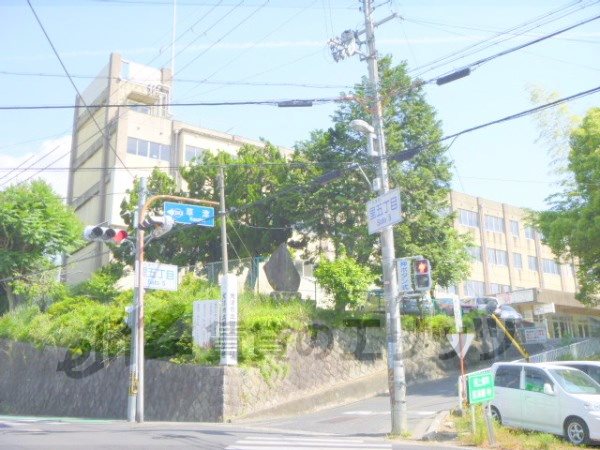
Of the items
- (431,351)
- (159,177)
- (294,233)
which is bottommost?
(431,351)

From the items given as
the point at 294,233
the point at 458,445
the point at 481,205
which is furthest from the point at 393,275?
the point at 481,205

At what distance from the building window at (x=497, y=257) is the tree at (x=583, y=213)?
77.2 feet

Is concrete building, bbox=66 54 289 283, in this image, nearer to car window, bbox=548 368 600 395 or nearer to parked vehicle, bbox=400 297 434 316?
parked vehicle, bbox=400 297 434 316

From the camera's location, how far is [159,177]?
104 ft

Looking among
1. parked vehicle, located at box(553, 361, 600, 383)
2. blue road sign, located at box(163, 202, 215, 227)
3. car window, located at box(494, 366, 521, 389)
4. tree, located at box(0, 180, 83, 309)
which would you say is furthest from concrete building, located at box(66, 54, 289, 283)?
car window, located at box(494, 366, 521, 389)

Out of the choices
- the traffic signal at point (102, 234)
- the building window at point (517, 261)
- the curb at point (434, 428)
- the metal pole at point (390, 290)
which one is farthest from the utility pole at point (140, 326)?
the building window at point (517, 261)

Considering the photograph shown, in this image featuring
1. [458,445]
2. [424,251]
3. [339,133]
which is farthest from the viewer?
[339,133]

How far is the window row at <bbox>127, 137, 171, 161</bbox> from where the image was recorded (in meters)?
40.1

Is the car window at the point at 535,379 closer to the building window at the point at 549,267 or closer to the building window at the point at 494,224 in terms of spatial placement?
the building window at the point at 494,224

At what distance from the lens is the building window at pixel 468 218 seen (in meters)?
50.3

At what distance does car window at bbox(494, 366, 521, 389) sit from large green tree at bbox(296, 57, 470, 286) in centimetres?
1073

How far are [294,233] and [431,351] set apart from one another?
9.01 m

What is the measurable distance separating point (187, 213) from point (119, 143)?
2303 centimetres

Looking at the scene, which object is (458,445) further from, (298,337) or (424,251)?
(424,251)
